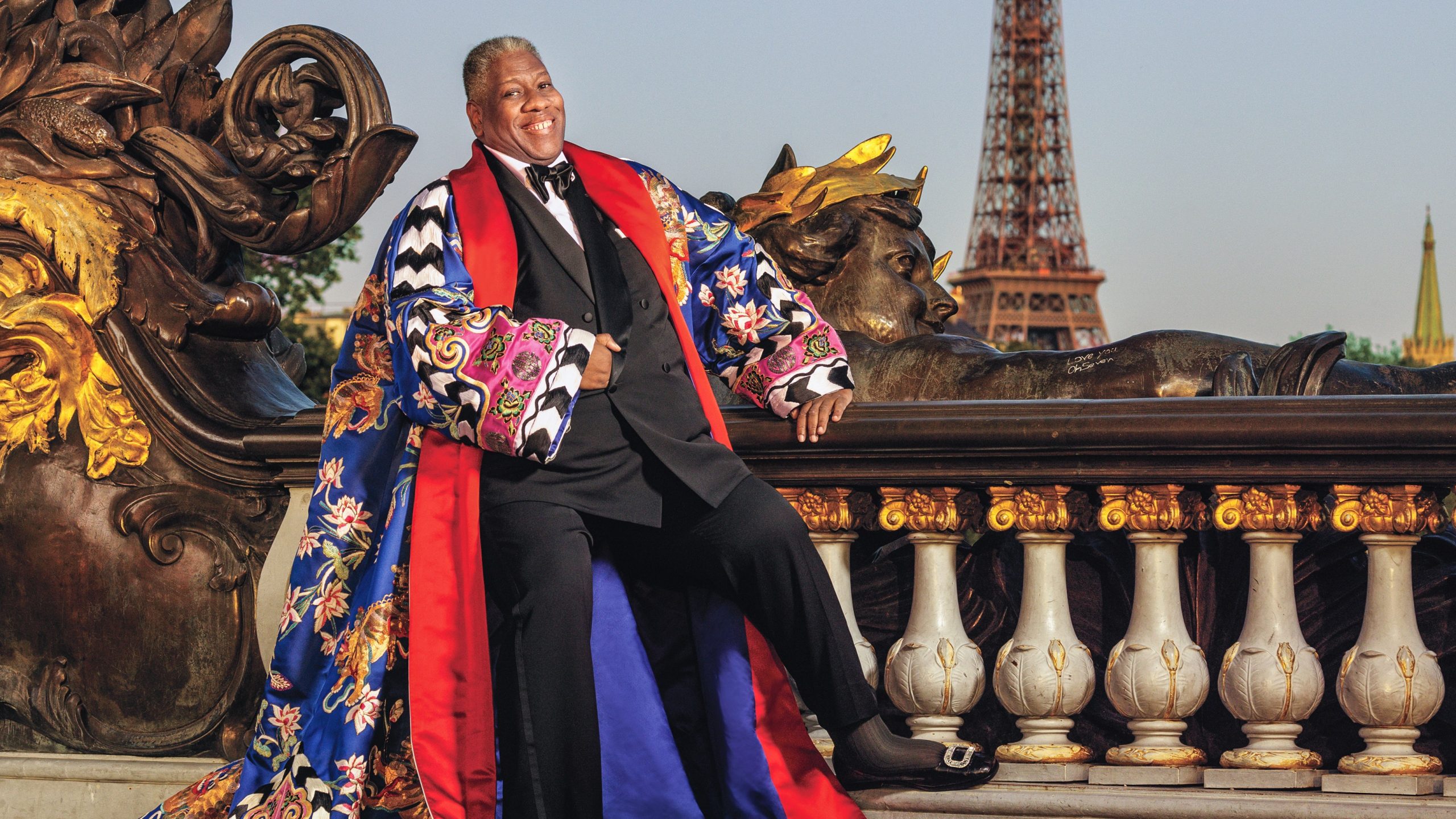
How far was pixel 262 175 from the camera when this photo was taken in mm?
4141

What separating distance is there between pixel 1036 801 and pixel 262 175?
232cm

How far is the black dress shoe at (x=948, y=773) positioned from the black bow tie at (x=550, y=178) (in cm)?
122

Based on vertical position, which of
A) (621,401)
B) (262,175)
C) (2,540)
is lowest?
(2,540)

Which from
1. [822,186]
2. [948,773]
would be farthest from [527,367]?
[822,186]

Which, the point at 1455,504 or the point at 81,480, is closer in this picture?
the point at 1455,504

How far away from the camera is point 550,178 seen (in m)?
3.41

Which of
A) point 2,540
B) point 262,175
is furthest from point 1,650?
point 262,175

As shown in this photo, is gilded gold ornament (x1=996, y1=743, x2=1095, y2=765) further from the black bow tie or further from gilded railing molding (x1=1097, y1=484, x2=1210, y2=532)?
the black bow tie

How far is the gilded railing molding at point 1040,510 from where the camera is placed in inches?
131

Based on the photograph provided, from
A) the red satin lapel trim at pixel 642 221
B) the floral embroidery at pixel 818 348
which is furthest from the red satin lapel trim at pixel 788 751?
the floral embroidery at pixel 818 348

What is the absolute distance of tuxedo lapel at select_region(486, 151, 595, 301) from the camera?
10.9ft

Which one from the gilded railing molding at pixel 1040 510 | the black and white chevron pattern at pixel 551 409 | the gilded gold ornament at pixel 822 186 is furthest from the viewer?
the gilded gold ornament at pixel 822 186

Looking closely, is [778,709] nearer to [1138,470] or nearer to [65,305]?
[1138,470]

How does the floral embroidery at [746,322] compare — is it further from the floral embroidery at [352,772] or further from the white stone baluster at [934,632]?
the floral embroidery at [352,772]
